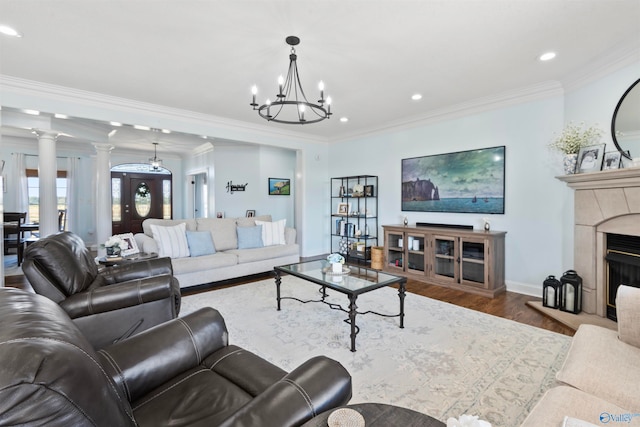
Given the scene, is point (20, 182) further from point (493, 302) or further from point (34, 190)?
point (493, 302)

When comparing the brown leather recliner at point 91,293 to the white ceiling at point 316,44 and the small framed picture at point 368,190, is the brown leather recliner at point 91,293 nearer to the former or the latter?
the white ceiling at point 316,44

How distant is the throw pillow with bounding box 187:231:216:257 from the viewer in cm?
432

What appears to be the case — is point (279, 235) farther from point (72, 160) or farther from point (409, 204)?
point (72, 160)

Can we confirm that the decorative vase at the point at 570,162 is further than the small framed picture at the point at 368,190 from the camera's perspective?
No

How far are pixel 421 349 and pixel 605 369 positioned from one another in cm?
127

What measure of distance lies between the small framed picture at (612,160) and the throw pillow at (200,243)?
482 cm

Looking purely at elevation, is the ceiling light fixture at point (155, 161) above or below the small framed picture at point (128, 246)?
above

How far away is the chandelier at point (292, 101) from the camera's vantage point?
2.57 m

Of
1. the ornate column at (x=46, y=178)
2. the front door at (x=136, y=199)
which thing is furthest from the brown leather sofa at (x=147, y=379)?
the front door at (x=136, y=199)

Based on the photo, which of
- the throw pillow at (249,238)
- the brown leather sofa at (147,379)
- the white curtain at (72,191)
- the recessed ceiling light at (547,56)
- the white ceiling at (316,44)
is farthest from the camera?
the white curtain at (72,191)

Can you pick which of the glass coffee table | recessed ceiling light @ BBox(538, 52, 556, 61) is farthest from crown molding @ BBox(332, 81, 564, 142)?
the glass coffee table

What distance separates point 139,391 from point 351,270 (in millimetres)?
2395

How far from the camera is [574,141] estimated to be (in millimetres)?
3166


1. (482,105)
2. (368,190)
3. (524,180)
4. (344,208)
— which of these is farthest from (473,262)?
(344,208)
